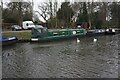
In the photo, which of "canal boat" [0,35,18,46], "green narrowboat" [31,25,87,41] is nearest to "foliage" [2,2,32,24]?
"green narrowboat" [31,25,87,41]

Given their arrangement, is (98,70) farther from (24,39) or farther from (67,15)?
(67,15)

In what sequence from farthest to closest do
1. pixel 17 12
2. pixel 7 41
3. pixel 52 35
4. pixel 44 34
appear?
pixel 17 12 < pixel 52 35 < pixel 44 34 < pixel 7 41

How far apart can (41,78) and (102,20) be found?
4262 cm

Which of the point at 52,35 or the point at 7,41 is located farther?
the point at 52,35

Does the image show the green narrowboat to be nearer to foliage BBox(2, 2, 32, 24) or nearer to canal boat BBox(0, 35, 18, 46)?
canal boat BBox(0, 35, 18, 46)

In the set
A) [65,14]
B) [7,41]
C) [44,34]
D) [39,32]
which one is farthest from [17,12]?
[7,41]

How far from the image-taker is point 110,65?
41.2 feet

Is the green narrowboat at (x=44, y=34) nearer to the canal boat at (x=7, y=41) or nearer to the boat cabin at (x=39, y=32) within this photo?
the boat cabin at (x=39, y=32)

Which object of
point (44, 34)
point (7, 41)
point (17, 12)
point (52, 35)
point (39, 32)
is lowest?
point (7, 41)

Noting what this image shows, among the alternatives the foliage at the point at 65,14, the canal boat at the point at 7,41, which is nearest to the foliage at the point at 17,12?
the foliage at the point at 65,14

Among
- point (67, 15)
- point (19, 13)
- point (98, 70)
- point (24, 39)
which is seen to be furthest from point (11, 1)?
→ point (98, 70)

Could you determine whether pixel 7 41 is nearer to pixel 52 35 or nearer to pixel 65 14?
pixel 52 35

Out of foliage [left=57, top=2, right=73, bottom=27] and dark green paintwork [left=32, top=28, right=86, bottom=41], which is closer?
dark green paintwork [left=32, top=28, right=86, bottom=41]

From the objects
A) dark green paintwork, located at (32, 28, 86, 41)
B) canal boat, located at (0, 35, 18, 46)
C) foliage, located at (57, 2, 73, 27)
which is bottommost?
canal boat, located at (0, 35, 18, 46)
